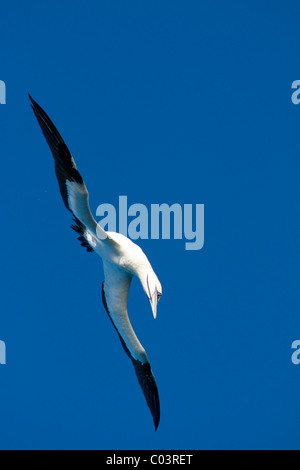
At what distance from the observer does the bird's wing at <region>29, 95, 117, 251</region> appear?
7.77ft

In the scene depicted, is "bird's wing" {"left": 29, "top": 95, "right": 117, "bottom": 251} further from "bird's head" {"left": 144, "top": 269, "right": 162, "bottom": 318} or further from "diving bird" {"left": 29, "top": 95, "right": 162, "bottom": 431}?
"bird's head" {"left": 144, "top": 269, "right": 162, "bottom": 318}

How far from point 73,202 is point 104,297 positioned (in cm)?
49

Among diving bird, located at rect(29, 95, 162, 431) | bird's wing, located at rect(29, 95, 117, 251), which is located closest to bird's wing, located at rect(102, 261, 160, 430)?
diving bird, located at rect(29, 95, 162, 431)

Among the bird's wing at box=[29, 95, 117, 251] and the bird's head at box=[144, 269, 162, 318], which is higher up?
the bird's wing at box=[29, 95, 117, 251]

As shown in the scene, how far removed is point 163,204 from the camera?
3.61 m

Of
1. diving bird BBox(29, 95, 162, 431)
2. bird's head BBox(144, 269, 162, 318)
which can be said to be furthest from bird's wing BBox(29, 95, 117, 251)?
bird's head BBox(144, 269, 162, 318)

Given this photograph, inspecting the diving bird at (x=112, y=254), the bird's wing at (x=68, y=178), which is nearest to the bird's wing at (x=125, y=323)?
the diving bird at (x=112, y=254)

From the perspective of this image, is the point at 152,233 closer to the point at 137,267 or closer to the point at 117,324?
the point at 117,324

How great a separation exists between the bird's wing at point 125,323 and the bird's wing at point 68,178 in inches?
7.0

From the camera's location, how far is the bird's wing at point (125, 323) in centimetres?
271

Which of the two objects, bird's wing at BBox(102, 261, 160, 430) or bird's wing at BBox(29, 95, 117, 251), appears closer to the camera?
bird's wing at BBox(29, 95, 117, 251)

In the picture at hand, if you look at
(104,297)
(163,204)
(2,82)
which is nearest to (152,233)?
(163,204)

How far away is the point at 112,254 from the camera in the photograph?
2.60m

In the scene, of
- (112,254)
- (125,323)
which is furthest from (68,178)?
(125,323)
